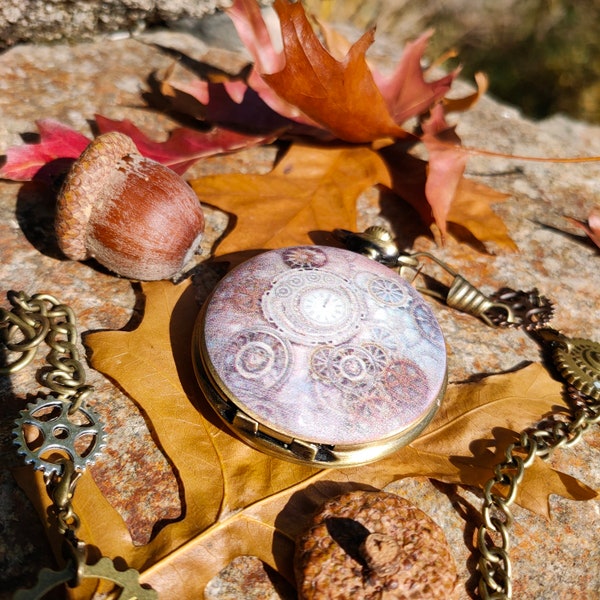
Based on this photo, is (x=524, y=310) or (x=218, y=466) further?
(x=524, y=310)

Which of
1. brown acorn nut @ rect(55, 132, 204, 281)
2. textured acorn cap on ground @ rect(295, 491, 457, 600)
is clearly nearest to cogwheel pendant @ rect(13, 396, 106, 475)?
brown acorn nut @ rect(55, 132, 204, 281)

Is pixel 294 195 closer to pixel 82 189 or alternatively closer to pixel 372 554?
pixel 82 189

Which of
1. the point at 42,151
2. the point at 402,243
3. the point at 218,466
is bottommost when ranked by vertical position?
the point at 218,466

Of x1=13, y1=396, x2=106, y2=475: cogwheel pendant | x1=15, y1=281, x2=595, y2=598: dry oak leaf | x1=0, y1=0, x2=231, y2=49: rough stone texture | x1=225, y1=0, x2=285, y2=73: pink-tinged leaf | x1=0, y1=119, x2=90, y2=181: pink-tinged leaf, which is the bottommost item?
x1=13, y1=396, x2=106, y2=475: cogwheel pendant

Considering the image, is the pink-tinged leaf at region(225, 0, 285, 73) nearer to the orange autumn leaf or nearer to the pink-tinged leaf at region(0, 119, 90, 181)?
the orange autumn leaf

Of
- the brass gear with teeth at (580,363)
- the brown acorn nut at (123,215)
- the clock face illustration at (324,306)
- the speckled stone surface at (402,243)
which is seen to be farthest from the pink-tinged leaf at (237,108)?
the brass gear with teeth at (580,363)

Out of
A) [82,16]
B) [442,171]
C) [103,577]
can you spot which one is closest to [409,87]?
[442,171]

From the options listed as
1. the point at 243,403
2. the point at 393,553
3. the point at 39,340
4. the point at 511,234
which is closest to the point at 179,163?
the point at 39,340

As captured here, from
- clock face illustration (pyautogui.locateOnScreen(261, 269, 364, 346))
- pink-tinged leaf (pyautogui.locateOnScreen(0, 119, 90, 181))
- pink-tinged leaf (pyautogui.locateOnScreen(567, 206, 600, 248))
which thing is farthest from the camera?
pink-tinged leaf (pyautogui.locateOnScreen(567, 206, 600, 248))
